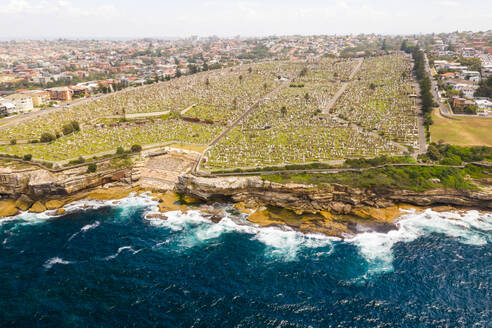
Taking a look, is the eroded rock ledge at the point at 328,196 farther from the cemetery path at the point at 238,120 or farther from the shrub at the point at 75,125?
the shrub at the point at 75,125

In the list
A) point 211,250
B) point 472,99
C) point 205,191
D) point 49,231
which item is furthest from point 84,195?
point 472,99

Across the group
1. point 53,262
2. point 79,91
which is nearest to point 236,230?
point 53,262

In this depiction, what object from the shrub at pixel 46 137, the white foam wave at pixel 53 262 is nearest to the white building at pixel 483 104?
the white foam wave at pixel 53 262

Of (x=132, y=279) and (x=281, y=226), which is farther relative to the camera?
(x=281, y=226)

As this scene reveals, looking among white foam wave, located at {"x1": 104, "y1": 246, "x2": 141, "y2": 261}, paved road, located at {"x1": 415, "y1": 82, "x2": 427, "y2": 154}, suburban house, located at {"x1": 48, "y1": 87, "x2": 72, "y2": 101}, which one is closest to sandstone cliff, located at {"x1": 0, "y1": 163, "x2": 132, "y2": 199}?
white foam wave, located at {"x1": 104, "y1": 246, "x2": 141, "y2": 261}

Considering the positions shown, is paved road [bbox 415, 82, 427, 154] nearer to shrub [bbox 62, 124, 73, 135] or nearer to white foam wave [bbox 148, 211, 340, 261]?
white foam wave [bbox 148, 211, 340, 261]

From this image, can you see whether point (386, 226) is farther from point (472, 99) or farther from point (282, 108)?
point (472, 99)
